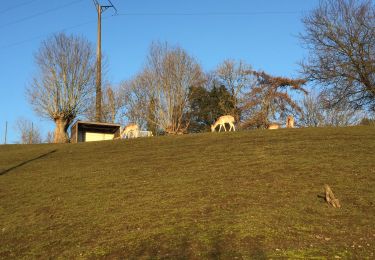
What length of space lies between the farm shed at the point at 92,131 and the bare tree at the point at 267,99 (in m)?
20.8

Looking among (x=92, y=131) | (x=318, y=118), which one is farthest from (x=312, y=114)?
(x=92, y=131)

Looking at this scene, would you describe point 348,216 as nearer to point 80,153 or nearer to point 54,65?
point 80,153

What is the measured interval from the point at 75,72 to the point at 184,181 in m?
35.6

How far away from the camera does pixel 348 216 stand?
40.0 feet

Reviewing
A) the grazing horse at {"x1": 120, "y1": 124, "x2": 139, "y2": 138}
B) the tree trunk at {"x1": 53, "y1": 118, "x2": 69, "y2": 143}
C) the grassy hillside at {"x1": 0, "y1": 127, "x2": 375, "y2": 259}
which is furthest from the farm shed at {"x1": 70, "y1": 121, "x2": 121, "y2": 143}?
the grassy hillside at {"x1": 0, "y1": 127, "x2": 375, "y2": 259}

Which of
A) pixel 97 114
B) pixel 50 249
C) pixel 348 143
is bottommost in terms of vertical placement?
pixel 50 249

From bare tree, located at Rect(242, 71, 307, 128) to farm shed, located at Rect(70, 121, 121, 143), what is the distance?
20827 millimetres

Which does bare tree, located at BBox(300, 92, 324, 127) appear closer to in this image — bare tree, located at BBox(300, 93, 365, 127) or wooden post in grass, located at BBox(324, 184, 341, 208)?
bare tree, located at BBox(300, 93, 365, 127)

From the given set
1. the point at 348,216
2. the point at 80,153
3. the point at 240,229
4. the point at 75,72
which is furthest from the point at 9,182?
the point at 75,72

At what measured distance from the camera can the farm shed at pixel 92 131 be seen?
38.1 m

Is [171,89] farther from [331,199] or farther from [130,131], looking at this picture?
[331,199]

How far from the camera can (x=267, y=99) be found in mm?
58562

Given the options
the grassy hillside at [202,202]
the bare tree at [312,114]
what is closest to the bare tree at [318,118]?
the bare tree at [312,114]

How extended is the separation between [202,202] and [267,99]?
45.6 metres
